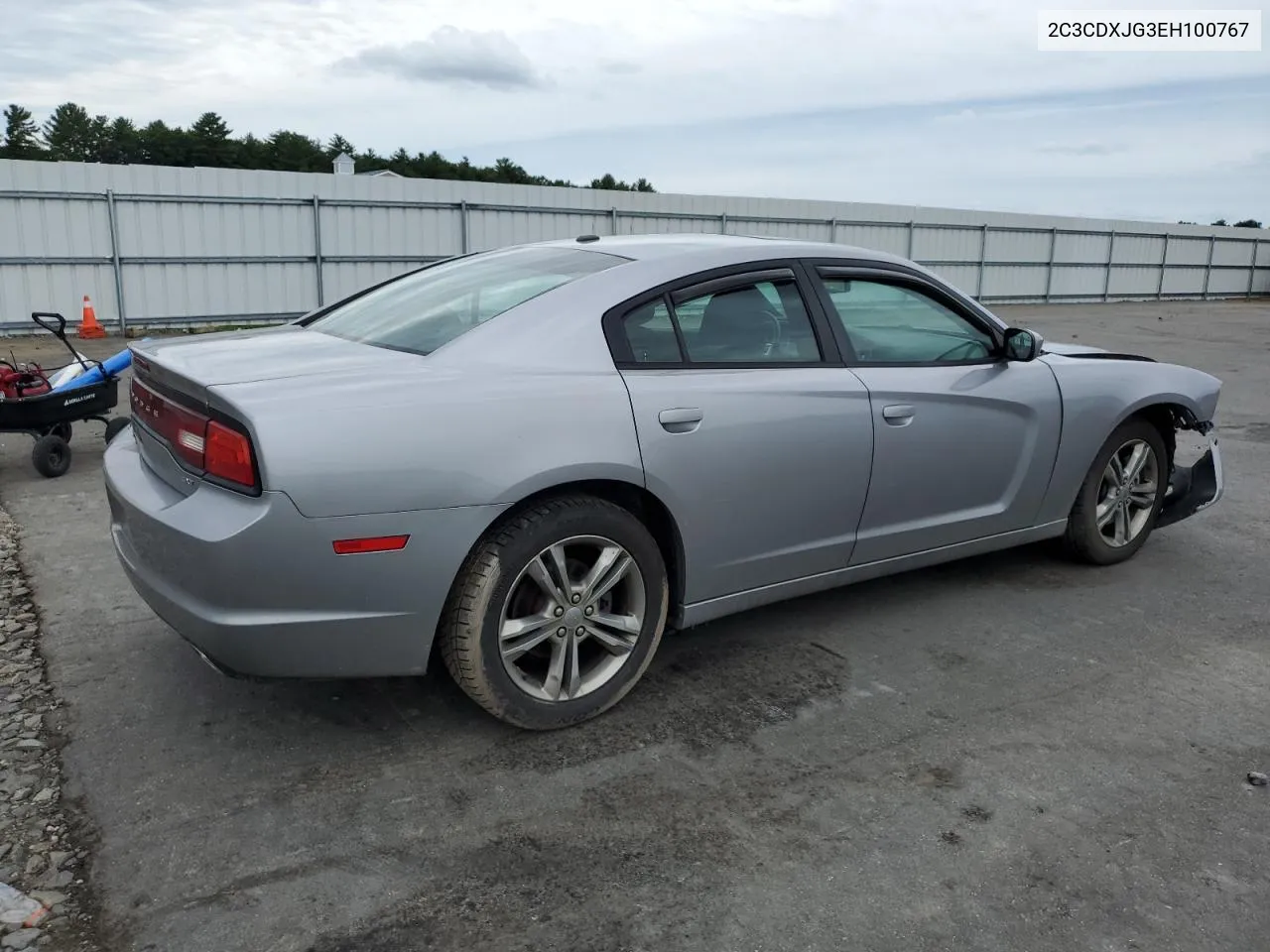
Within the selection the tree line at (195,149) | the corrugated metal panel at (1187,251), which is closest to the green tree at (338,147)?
the tree line at (195,149)

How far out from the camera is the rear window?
3389 millimetres

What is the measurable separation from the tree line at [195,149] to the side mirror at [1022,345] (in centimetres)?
6675

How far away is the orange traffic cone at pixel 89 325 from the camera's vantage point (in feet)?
46.9

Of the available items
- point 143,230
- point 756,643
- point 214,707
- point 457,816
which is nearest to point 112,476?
point 214,707

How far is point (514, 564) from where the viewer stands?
9.70 feet

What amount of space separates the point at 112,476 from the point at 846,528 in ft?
8.15

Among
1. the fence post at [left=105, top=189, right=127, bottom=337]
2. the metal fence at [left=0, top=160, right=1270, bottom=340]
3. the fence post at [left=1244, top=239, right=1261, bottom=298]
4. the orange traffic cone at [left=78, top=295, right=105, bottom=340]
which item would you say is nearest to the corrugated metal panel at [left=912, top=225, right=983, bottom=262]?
the metal fence at [left=0, top=160, right=1270, bottom=340]

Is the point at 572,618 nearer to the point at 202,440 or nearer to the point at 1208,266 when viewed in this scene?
the point at 202,440

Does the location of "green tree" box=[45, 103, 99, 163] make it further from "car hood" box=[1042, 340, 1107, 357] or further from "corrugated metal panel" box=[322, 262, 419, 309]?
"car hood" box=[1042, 340, 1107, 357]

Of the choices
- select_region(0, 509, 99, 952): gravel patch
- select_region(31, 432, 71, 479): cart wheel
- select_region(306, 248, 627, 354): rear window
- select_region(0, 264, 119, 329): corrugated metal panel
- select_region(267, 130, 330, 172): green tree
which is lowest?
select_region(0, 509, 99, 952): gravel patch

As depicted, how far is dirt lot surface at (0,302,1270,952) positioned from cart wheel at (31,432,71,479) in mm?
2430

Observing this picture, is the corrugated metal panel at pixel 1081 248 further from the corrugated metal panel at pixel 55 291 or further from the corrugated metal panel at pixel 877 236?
the corrugated metal panel at pixel 55 291

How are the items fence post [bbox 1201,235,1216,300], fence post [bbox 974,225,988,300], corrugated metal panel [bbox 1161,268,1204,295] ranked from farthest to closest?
fence post [bbox 1201,235,1216,300], corrugated metal panel [bbox 1161,268,1204,295], fence post [bbox 974,225,988,300]

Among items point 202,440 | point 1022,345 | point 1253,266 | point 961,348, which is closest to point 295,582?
point 202,440
